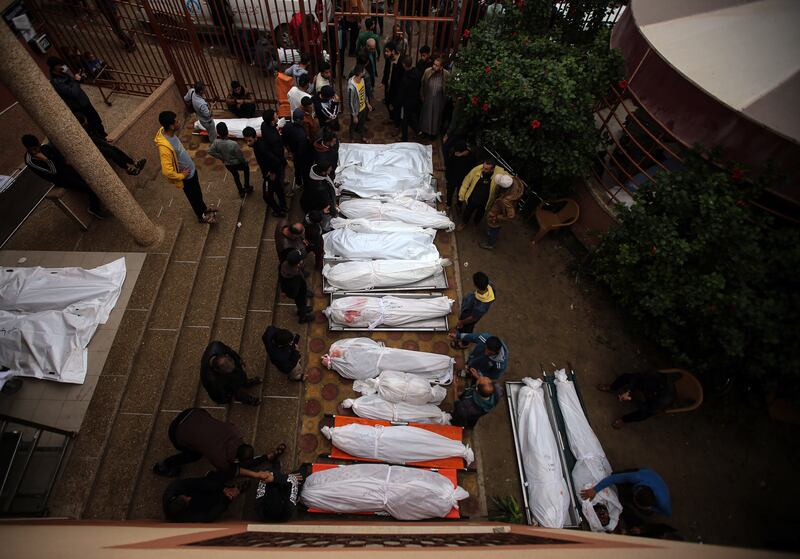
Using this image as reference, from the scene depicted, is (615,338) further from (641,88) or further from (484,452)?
(641,88)

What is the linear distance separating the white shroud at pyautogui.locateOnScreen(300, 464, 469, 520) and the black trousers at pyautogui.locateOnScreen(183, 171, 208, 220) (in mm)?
4335

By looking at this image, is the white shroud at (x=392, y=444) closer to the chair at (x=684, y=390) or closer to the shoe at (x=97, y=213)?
the chair at (x=684, y=390)

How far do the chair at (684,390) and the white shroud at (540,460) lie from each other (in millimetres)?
1737

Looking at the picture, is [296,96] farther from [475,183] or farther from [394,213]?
[475,183]

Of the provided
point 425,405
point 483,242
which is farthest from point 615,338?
point 425,405

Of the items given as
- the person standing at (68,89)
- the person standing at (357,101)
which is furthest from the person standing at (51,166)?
the person standing at (357,101)

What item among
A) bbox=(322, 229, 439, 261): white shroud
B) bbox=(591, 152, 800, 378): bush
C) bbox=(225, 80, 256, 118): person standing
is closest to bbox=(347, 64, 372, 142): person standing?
bbox=(225, 80, 256, 118): person standing

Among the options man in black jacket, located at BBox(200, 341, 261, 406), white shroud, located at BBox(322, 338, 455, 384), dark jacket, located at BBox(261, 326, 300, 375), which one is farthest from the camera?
white shroud, located at BBox(322, 338, 455, 384)

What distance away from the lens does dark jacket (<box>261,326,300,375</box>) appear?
14.2 ft

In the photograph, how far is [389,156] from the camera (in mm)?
7582

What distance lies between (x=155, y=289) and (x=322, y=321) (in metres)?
2.36

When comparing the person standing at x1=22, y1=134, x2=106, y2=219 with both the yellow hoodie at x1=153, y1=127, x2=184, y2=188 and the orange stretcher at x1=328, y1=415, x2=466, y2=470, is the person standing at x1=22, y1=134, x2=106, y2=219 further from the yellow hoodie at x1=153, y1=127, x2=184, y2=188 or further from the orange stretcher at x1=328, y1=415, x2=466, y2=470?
the orange stretcher at x1=328, y1=415, x2=466, y2=470

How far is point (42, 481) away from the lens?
3902mm

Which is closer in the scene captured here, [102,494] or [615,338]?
[102,494]
